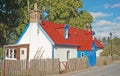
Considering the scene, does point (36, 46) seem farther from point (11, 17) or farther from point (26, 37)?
point (11, 17)

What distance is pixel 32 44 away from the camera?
36188mm

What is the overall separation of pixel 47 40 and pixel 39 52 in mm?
2005

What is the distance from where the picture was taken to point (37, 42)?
117 feet

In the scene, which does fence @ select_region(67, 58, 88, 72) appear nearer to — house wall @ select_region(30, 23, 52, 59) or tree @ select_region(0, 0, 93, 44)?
house wall @ select_region(30, 23, 52, 59)

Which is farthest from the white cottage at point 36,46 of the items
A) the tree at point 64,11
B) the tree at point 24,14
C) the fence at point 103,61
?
the tree at point 64,11

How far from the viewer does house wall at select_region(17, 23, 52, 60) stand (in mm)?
34656

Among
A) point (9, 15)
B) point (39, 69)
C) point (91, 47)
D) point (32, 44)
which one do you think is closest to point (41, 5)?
point (9, 15)

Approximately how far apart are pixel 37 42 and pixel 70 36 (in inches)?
296

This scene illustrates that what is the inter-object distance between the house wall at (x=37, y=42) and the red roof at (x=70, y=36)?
77 centimetres

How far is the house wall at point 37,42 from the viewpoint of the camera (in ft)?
114

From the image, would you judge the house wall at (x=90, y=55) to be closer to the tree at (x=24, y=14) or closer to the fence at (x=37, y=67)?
the fence at (x=37, y=67)

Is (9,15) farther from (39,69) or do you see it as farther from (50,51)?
(39,69)

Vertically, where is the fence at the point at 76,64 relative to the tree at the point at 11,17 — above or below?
below

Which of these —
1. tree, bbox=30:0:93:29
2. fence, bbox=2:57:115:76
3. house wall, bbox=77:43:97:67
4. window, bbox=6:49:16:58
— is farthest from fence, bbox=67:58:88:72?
tree, bbox=30:0:93:29
